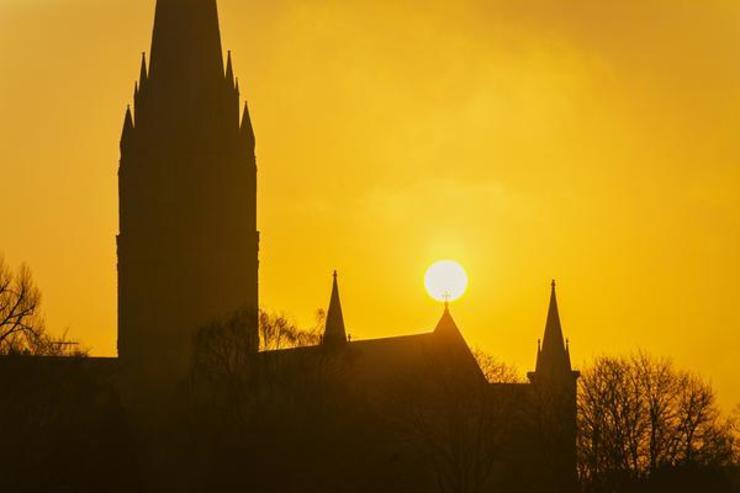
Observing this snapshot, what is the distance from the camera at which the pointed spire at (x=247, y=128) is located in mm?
118000

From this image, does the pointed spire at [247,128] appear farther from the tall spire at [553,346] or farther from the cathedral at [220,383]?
the tall spire at [553,346]

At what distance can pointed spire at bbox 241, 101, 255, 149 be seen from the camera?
118000mm

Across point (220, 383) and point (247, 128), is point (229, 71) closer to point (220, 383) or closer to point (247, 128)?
point (247, 128)

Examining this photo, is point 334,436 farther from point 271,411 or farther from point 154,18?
point 154,18

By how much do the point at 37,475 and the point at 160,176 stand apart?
45.8 meters

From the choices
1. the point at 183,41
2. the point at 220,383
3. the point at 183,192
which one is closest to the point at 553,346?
the point at 183,192

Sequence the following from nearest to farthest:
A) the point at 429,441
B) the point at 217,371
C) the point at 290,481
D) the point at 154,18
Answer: the point at 290,481, the point at 217,371, the point at 429,441, the point at 154,18

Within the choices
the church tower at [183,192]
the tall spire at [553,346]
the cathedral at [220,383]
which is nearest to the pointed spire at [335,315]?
the cathedral at [220,383]

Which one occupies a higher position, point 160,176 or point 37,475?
point 160,176

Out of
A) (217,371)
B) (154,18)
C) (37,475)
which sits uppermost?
(154,18)

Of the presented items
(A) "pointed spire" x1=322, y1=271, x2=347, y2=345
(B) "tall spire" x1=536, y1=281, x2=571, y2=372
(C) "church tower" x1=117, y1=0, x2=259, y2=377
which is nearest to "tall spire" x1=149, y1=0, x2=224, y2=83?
(C) "church tower" x1=117, y1=0, x2=259, y2=377

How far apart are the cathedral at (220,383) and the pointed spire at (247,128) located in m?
0.11

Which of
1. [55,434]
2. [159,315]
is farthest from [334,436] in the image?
[159,315]

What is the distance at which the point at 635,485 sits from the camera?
86.1 m
